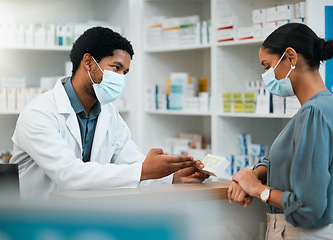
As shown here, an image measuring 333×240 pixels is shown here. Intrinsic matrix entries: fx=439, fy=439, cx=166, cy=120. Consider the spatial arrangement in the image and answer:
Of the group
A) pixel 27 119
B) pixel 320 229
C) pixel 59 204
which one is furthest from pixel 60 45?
pixel 59 204

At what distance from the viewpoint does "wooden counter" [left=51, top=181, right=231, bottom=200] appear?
1378 millimetres

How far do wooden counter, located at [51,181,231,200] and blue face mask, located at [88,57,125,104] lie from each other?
66 centimetres

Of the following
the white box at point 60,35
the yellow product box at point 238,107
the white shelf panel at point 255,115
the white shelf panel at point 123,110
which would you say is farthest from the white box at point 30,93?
the yellow product box at point 238,107

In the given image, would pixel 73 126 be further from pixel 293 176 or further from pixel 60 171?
pixel 293 176

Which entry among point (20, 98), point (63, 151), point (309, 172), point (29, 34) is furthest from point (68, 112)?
point (29, 34)

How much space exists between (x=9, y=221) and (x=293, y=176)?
0.96 metres

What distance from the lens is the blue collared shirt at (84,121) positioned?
6.64 ft

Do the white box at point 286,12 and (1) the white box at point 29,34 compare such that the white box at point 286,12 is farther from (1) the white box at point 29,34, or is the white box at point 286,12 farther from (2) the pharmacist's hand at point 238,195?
(1) the white box at point 29,34

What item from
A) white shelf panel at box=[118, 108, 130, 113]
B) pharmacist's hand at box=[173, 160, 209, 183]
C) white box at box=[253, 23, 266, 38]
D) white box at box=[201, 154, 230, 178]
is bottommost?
pharmacist's hand at box=[173, 160, 209, 183]

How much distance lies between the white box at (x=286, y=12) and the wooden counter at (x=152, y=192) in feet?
5.67

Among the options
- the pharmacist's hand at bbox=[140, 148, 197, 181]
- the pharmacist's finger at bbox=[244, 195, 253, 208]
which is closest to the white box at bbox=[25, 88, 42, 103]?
the pharmacist's hand at bbox=[140, 148, 197, 181]

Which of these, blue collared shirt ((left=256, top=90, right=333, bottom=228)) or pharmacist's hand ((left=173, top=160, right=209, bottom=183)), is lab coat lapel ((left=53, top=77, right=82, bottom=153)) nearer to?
pharmacist's hand ((left=173, top=160, right=209, bottom=183))

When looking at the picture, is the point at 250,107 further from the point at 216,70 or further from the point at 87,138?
the point at 87,138

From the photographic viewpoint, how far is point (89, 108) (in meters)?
2.12
